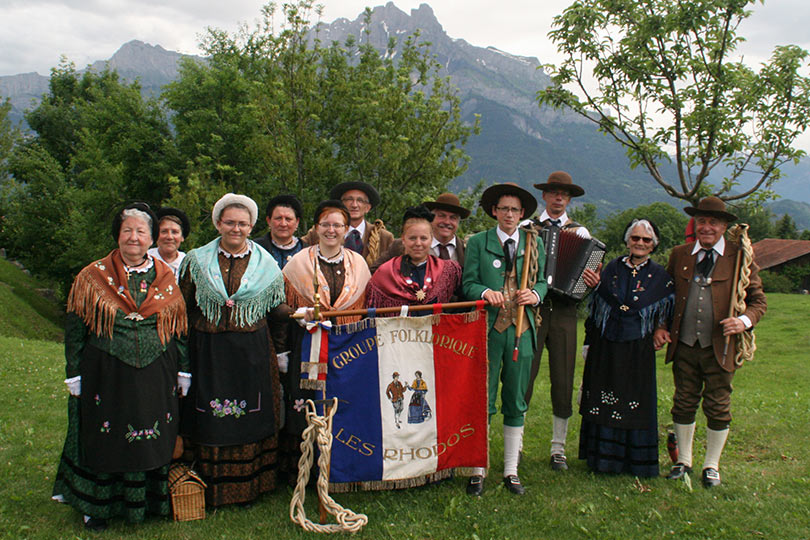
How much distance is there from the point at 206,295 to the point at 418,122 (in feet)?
27.5

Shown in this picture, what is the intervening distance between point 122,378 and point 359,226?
2.83 metres

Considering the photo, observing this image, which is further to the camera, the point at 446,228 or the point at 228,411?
the point at 446,228

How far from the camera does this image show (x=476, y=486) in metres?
4.96

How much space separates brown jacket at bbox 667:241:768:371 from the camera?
Result: 5039 millimetres

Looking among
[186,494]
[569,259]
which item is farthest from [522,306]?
[186,494]

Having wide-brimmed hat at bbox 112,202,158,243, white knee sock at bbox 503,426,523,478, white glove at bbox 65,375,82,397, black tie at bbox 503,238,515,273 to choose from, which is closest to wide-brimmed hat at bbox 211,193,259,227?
wide-brimmed hat at bbox 112,202,158,243

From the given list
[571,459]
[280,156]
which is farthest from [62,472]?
[280,156]

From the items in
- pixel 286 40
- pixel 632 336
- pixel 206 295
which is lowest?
pixel 632 336

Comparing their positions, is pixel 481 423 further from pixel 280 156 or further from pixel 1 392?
pixel 1 392

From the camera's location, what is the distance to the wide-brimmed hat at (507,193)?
499 centimetres

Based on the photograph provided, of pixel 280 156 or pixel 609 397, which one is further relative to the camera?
pixel 280 156

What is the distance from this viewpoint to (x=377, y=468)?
15.7 feet

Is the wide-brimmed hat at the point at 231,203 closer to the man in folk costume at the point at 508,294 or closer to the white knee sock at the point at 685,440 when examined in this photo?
the man in folk costume at the point at 508,294

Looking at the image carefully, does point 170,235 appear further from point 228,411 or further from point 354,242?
point 228,411
